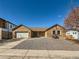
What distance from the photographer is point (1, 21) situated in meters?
40.6

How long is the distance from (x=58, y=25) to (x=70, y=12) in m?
19.8

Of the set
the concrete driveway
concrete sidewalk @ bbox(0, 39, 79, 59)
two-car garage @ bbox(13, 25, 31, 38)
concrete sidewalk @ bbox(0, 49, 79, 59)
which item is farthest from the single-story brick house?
concrete sidewalk @ bbox(0, 49, 79, 59)

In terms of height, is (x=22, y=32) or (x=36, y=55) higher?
(x=22, y=32)

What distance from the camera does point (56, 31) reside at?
4688 centimetres

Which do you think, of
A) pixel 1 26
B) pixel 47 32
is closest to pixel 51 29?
pixel 47 32

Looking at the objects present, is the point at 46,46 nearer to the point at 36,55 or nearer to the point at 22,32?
the point at 36,55

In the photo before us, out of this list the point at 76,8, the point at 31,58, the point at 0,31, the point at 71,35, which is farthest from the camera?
the point at 71,35

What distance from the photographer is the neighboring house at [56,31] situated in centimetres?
4629

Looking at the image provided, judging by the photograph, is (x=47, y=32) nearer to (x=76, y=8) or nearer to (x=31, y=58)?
(x=76, y=8)

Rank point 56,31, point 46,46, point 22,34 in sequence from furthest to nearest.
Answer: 1. point 56,31
2. point 22,34
3. point 46,46

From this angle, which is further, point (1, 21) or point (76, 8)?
point (1, 21)

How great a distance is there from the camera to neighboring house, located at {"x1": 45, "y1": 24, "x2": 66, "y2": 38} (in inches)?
1823

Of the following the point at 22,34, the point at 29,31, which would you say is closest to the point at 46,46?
the point at 29,31

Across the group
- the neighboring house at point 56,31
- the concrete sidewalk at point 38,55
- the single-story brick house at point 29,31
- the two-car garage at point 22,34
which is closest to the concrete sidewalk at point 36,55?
the concrete sidewalk at point 38,55
